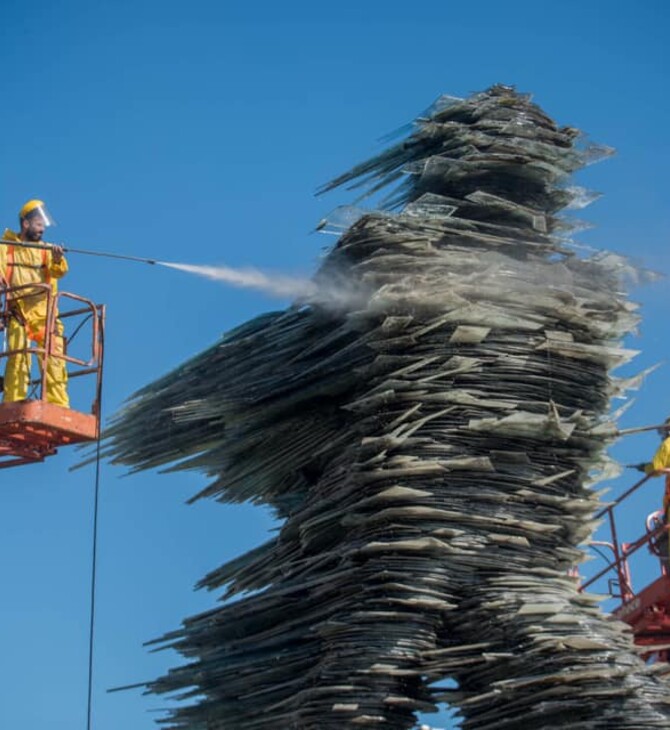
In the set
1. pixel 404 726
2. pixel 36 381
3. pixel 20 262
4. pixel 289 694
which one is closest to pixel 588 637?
pixel 404 726

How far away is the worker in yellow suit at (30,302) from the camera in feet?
39.8

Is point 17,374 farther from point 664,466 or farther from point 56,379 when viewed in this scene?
point 664,466

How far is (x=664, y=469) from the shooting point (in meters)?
13.7

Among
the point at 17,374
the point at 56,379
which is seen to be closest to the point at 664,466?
the point at 56,379

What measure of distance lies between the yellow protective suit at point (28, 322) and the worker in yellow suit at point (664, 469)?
551cm

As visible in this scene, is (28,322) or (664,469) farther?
(664,469)

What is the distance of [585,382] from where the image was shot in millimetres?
10328

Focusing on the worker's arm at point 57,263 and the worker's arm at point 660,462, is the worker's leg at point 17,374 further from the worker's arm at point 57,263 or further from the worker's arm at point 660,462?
the worker's arm at point 660,462

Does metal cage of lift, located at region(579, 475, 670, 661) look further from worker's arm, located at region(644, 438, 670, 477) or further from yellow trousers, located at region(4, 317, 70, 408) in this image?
yellow trousers, located at region(4, 317, 70, 408)

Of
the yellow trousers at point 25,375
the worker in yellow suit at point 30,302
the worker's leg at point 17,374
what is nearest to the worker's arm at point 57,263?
the worker in yellow suit at point 30,302

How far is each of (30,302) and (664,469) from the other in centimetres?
595

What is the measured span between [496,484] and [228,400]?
2358 mm

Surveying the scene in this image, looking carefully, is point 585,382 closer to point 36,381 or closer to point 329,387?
point 329,387

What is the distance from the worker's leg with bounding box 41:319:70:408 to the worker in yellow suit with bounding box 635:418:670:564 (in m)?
5.47
